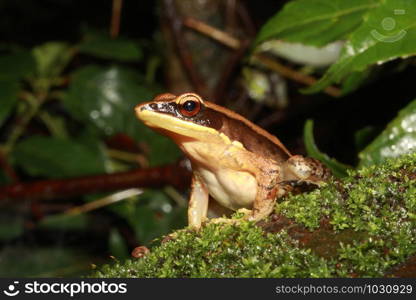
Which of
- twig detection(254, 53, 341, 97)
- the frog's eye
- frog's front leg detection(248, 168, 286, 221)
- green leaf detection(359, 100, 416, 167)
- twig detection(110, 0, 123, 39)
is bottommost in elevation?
frog's front leg detection(248, 168, 286, 221)

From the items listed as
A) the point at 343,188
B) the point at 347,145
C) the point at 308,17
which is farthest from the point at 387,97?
the point at 343,188

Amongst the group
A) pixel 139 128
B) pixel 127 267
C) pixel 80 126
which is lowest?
pixel 127 267

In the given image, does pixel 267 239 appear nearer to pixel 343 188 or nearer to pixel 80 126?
pixel 343 188

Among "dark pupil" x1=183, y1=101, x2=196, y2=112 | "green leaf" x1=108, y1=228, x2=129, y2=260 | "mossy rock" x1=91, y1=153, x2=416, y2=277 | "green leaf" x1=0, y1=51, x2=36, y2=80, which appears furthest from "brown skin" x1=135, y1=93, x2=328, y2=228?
"green leaf" x1=0, y1=51, x2=36, y2=80

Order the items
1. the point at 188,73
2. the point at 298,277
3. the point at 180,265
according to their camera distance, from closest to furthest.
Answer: the point at 298,277, the point at 180,265, the point at 188,73

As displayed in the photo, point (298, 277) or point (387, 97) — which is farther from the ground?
point (387, 97)

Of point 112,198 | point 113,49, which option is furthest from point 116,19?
point 112,198

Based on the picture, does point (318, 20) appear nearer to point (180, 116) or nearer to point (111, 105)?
point (180, 116)

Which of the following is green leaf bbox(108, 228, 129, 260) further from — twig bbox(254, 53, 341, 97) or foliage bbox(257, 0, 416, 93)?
foliage bbox(257, 0, 416, 93)
